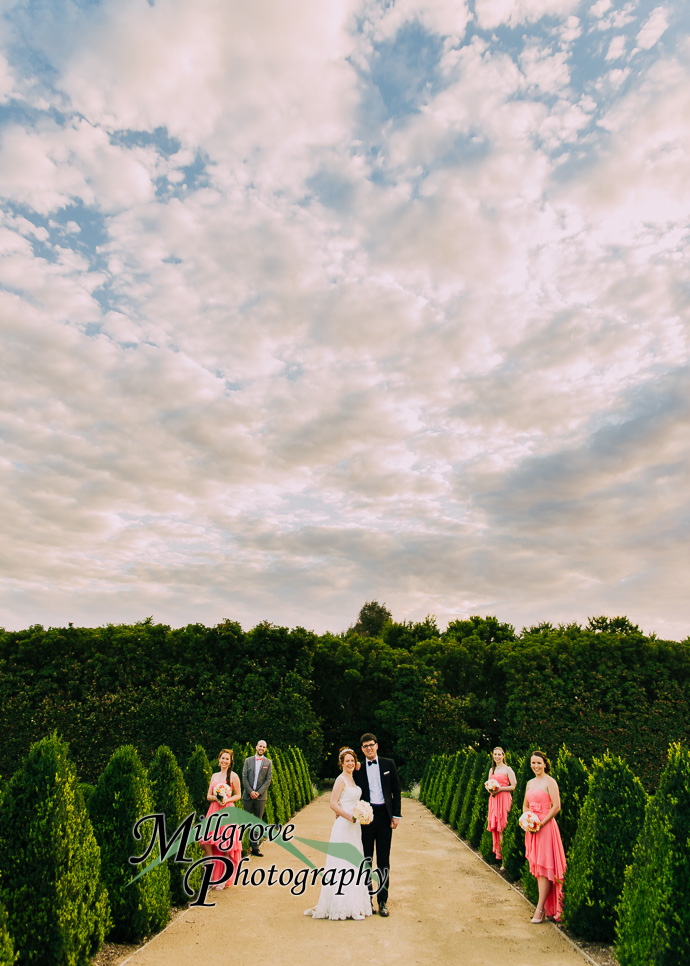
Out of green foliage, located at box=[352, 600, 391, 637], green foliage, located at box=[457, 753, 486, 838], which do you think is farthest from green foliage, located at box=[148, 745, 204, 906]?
green foliage, located at box=[352, 600, 391, 637]

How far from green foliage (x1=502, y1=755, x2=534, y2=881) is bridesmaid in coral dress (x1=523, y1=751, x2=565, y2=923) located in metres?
1.30

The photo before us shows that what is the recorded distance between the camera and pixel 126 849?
6.68 m

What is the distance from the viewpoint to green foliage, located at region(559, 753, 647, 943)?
21.3 feet

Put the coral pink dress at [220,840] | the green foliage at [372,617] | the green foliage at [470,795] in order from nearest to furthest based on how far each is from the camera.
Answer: the coral pink dress at [220,840] < the green foliage at [470,795] < the green foliage at [372,617]

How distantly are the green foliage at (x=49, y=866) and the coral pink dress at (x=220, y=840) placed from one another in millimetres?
2939

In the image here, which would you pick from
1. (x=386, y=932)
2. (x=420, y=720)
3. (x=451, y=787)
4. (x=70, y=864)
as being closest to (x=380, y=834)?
(x=386, y=932)

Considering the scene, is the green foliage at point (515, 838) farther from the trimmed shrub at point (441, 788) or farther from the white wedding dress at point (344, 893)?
the trimmed shrub at point (441, 788)

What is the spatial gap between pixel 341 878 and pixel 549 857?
236cm

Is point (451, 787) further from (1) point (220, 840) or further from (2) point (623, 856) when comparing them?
(2) point (623, 856)

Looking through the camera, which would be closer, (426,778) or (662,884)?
(662,884)

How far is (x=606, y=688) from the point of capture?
27.2 meters

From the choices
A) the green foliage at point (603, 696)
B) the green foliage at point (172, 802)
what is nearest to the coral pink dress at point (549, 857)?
the green foliage at point (172, 802)

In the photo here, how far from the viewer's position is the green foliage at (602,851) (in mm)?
6484

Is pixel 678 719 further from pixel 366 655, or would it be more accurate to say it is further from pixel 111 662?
pixel 111 662
